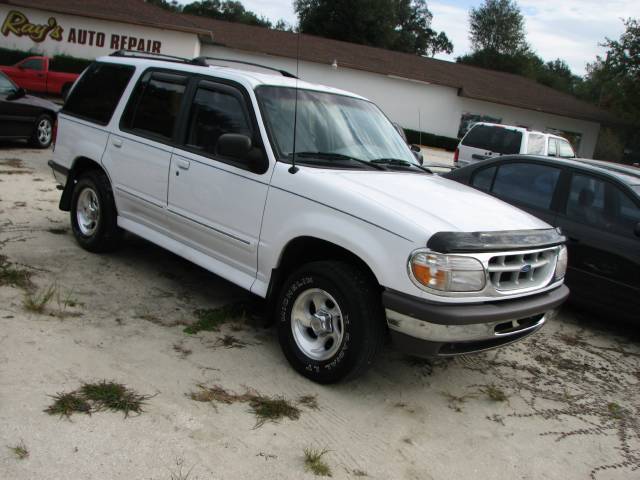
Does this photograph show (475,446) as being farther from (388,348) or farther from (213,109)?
(213,109)

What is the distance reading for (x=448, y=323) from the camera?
3426 mm

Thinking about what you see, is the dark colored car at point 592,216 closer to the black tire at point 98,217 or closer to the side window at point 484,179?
the side window at point 484,179

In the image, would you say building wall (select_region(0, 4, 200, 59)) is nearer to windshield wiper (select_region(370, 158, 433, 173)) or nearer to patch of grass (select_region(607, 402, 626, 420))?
windshield wiper (select_region(370, 158, 433, 173))

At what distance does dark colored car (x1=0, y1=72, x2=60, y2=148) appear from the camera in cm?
1123

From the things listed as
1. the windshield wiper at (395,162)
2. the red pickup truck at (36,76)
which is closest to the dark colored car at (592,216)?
the windshield wiper at (395,162)

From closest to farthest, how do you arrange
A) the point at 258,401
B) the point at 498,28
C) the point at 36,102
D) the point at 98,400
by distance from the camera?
1. the point at 98,400
2. the point at 258,401
3. the point at 36,102
4. the point at 498,28

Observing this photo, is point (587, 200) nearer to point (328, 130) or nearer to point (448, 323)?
point (328, 130)

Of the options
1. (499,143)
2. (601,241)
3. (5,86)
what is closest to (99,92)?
(601,241)

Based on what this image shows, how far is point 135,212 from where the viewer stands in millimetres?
5484

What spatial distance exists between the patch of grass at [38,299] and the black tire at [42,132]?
8.17m

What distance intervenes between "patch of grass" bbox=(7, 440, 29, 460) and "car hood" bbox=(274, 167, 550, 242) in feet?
6.96

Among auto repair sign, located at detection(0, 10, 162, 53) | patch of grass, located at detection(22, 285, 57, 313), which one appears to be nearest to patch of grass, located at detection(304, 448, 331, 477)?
patch of grass, located at detection(22, 285, 57, 313)

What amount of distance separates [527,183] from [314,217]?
3.43 metres

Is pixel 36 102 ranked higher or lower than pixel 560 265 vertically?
higher
